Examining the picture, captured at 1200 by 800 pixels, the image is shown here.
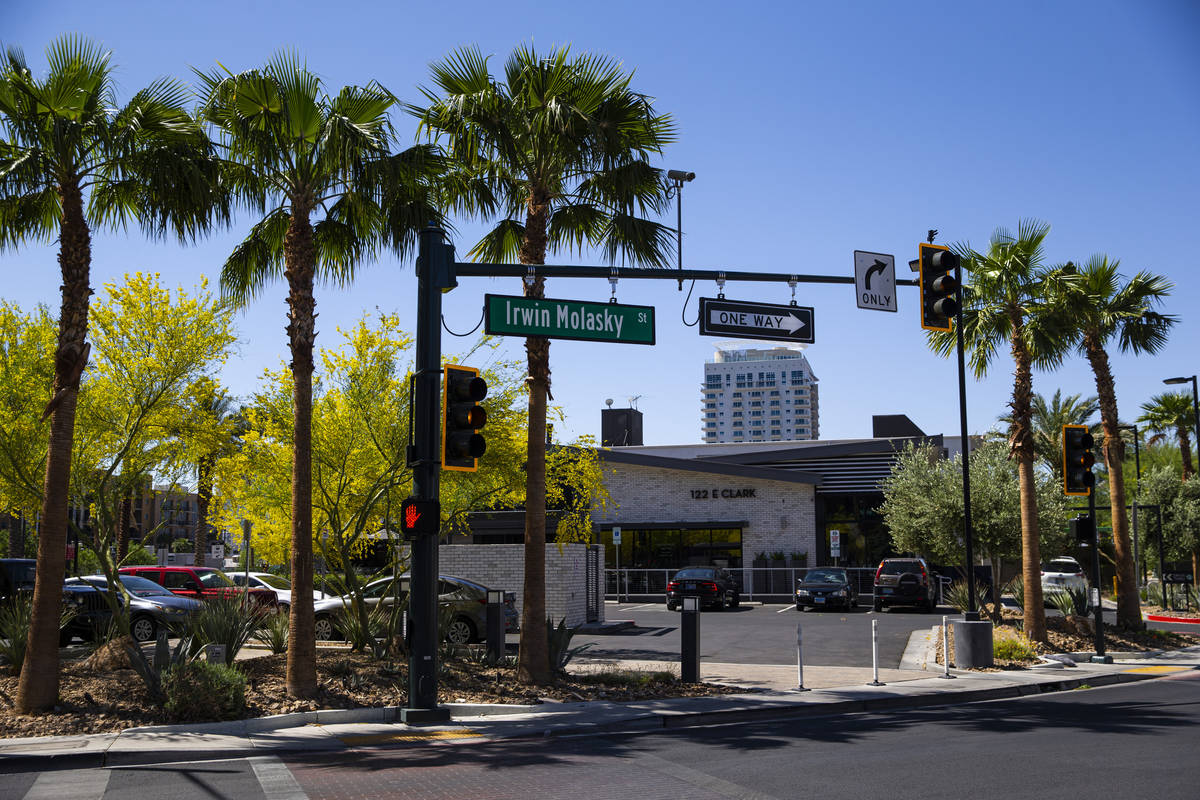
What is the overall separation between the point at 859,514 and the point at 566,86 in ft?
102

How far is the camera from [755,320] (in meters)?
13.0

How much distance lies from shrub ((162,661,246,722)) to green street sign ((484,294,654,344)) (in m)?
5.21

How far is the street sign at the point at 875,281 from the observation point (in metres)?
13.1

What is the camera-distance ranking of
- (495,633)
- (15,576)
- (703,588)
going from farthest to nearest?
(703,588) → (15,576) → (495,633)

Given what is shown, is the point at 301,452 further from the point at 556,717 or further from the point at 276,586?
the point at 276,586

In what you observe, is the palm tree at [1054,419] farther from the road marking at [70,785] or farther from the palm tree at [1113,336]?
the road marking at [70,785]

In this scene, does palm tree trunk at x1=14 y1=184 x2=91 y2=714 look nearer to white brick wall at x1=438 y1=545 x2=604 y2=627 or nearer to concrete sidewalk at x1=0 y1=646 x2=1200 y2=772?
concrete sidewalk at x1=0 y1=646 x2=1200 y2=772

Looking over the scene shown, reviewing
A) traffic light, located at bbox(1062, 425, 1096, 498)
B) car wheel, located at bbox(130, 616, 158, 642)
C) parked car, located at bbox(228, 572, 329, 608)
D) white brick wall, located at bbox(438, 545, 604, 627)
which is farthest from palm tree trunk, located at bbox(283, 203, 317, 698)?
traffic light, located at bbox(1062, 425, 1096, 498)

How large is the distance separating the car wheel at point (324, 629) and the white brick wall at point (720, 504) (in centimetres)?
1984

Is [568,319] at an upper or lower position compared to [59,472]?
upper

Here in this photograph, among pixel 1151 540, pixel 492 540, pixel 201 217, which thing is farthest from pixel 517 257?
pixel 1151 540

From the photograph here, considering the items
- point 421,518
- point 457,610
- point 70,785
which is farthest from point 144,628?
point 70,785

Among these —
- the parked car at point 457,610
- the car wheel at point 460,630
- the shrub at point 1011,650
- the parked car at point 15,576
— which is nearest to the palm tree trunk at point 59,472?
the parked car at point 15,576

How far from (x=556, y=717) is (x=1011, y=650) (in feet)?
33.6
